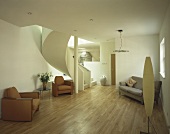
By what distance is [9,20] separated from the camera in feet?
13.3

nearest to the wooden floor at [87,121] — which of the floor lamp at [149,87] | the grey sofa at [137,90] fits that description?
the grey sofa at [137,90]

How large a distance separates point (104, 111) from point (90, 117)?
67 centimetres

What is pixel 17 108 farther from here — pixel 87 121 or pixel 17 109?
pixel 87 121

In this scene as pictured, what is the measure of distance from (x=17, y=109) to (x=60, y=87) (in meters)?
2.95

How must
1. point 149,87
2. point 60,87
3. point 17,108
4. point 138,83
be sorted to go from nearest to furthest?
point 149,87 < point 17,108 < point 138,83 < point 60,87

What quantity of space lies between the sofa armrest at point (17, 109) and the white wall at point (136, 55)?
472 cm

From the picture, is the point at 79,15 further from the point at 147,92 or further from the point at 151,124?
the point at 151,124

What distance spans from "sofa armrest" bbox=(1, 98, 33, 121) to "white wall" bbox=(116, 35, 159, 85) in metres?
4.72

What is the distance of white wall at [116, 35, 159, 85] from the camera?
637cm

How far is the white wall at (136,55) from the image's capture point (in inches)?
251

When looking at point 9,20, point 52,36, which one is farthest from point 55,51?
point 9,20

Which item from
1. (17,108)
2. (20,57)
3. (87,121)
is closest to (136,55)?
(87,121)

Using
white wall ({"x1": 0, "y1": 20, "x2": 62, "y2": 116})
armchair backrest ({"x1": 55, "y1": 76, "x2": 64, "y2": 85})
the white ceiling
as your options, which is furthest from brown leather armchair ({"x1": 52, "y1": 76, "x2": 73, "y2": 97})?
the white ceiling

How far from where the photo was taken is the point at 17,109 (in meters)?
3.56
